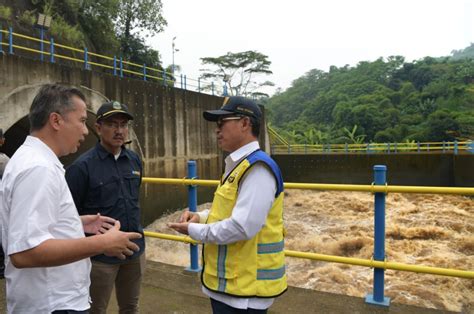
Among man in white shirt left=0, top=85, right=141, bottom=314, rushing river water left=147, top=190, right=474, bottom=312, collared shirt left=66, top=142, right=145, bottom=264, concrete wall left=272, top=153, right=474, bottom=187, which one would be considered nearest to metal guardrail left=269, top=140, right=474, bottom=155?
concrete wall left=272, top=153, right=474, bottom=187

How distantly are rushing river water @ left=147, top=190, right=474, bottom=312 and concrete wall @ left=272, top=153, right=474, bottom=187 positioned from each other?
158 cm

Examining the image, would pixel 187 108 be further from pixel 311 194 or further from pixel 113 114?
pixel 113 114

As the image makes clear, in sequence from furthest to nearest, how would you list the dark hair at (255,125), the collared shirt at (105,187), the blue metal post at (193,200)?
1. the blue metal post at (193,200)
2. the collared shirt at (105,187)
3. the dark hair at (255,125)

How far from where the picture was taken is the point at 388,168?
1748cm

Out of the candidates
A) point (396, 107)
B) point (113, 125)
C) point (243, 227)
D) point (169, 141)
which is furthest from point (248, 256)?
point (396, 107)

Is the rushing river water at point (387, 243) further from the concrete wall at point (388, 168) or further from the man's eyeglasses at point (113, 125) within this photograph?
the man's eyeglasses at point (113, 125)

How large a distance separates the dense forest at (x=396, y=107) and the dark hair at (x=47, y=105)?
31.2m

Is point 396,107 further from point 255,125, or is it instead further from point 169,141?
point 255,125

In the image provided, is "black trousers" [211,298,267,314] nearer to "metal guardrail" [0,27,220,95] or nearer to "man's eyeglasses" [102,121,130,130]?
"man's eyeglasses" [102,121,130,130]

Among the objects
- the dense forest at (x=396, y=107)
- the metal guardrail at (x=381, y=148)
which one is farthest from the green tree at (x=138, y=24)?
the dense forest at (x=396, y=107)

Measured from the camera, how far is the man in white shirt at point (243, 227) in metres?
1.45

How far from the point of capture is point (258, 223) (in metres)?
1.44

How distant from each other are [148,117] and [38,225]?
1061 cm

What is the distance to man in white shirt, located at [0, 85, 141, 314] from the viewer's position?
113 centimetres
